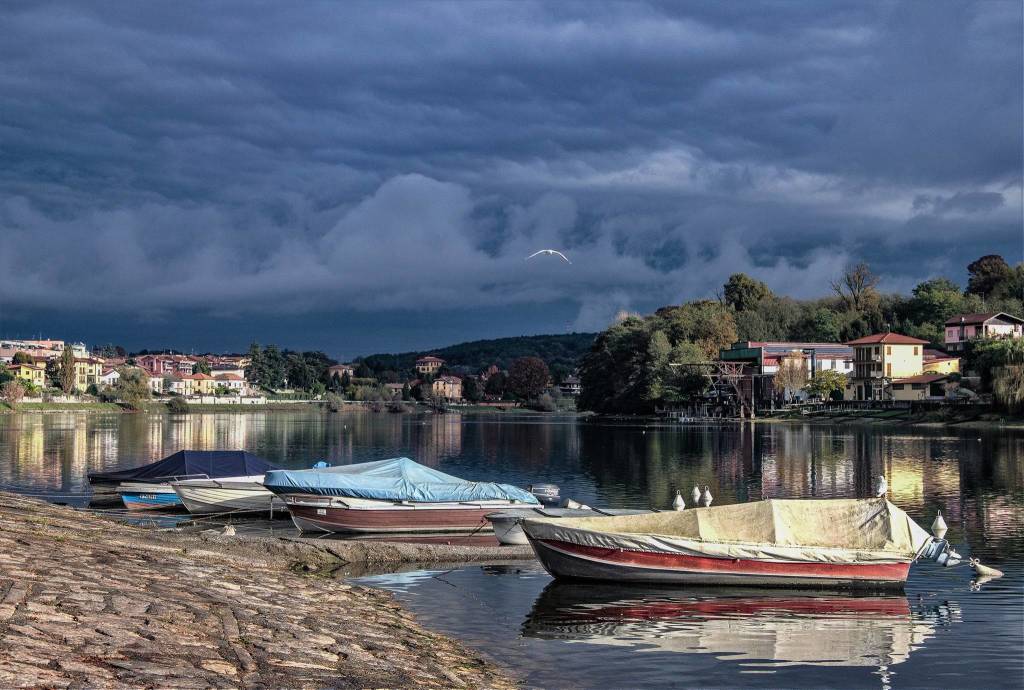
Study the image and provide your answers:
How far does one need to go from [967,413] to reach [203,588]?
11403cm

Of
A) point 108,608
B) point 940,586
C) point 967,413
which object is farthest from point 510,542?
point 967,413

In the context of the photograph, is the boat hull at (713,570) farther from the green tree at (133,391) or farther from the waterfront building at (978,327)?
the green tree at (133,391)

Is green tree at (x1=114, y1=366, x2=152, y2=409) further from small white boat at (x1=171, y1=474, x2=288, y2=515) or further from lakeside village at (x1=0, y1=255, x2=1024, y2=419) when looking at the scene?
small white boat at (x1=171, y1=474, x2=288, y2=515)

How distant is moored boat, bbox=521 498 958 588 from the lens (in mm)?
22797

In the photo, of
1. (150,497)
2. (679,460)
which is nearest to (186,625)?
(150,497)

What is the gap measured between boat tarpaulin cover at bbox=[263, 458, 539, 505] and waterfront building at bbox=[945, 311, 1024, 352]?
125798 mm

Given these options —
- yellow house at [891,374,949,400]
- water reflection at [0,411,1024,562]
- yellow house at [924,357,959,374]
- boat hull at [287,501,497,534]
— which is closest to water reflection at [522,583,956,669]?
boat hull at [287,501,497,534]

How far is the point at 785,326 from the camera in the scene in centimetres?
19400

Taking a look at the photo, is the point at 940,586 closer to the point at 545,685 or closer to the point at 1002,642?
the point at 1002,642

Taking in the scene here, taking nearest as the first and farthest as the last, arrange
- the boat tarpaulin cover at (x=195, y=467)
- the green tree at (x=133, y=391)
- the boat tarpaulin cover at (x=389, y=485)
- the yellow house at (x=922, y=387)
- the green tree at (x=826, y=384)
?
1. the boat tarpaulin cover at (x=389, y=485)
2. the boat tarpaulin cover at (x=195, y=467)
3. the yellow house at (x=922, y=387)
4. the green tree at (x=826, y=384)
5. the green tree at (x=133, y=391)

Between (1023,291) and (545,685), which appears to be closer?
(545,685)

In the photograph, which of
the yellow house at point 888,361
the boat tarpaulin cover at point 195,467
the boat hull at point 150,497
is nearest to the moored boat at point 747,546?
the boat tarpaulin cover at point 195,467

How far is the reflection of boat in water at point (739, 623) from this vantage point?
1789 centimetres

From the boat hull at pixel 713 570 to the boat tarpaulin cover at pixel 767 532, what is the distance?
16 centimetres
